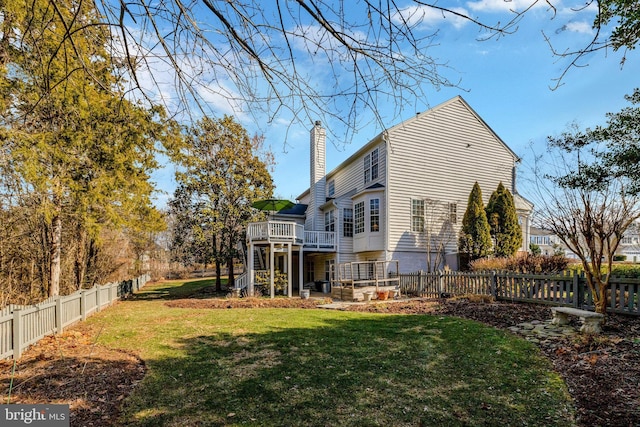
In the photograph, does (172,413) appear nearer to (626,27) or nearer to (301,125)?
(301,125)

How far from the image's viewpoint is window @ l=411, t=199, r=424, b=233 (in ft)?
56.2

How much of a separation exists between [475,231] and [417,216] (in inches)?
109

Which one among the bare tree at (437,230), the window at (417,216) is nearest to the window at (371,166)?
the window at (417,216)

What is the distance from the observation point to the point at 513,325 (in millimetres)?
7504

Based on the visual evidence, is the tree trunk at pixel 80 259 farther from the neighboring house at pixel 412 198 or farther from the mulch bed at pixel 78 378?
the mulch bed at pixel 78 378

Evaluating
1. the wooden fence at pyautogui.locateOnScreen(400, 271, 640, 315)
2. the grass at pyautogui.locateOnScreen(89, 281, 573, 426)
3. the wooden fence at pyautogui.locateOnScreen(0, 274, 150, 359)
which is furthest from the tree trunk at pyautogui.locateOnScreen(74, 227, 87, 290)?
the wooden fence at pyautogui.locateOnScreen(400, 271, 640, 315)

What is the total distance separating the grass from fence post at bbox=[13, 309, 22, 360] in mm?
1376

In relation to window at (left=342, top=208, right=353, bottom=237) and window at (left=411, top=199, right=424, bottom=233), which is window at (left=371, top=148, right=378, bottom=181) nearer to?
window at (left=342, top=208, right=353, bottom=237)

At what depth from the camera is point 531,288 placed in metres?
9.94

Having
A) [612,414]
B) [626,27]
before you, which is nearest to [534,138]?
[626,27]

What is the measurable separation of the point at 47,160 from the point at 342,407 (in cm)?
938

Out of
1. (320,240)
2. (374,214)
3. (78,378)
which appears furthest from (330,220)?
(78,378)

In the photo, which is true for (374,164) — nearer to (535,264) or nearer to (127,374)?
(535,264)

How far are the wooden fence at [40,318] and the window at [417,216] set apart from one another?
44.5 ft
